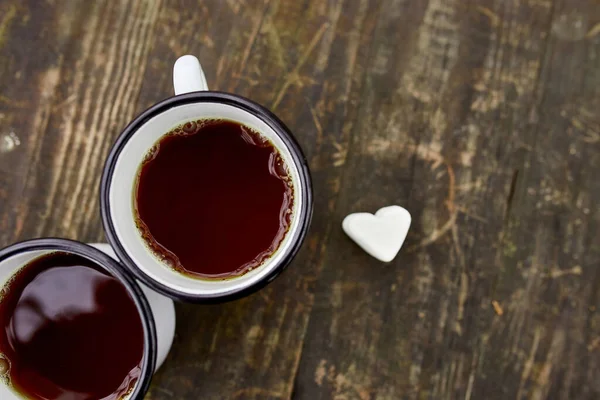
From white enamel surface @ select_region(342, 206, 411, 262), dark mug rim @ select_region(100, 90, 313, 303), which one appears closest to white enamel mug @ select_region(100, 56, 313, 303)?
dark mug rim @ select_region(100, 90, 313, 303)

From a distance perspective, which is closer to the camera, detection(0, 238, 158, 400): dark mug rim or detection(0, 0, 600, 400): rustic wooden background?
detection(0, 238, 158, 400): dark mug rim

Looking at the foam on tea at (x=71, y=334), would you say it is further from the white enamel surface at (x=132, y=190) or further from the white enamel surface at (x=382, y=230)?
the white enamel surface at (x=382, y=230)

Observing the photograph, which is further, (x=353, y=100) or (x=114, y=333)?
(x=353, y=100)

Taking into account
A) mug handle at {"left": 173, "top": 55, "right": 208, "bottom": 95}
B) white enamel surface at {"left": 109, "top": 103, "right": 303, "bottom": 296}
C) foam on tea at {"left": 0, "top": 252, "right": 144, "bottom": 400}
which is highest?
mug handle at {"left": 173, "top": 55, "right": 208, "bottom": 95}

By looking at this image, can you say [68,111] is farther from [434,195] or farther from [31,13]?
[434,195]

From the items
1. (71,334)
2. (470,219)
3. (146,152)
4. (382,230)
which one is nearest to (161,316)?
(71,334)

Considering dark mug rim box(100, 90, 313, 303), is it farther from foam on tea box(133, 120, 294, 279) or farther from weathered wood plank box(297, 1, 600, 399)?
weathered wood plank box(297, 1, 600, 399)

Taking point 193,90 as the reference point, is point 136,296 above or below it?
below

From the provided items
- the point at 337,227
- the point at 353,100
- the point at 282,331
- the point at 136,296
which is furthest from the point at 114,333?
the point at 353,100
